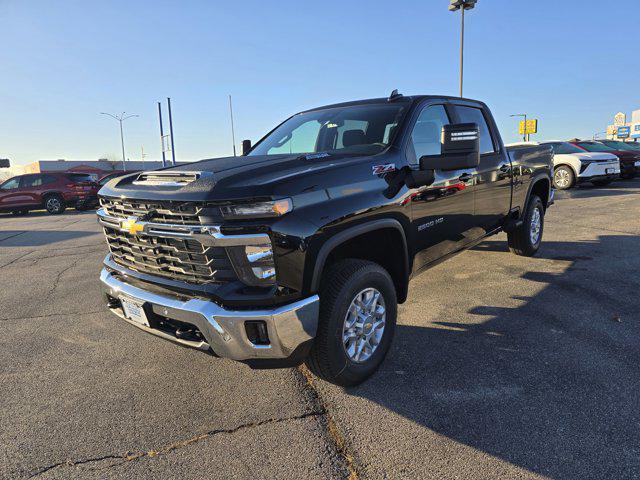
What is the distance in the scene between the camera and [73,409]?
9.02ft

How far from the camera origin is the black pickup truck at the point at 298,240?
91.4 inches

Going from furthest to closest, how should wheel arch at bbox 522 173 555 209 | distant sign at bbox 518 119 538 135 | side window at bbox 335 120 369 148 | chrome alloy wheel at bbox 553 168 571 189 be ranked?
1. distant sign at bbox 518 119 538 135
2. chrome alloy wheel at bbox 553 168 571 189
3. wheel arch at bbox 522 173 555 209
4. side window at bbox 335 120 369 148

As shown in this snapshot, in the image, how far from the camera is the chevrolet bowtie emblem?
2662 millimetres

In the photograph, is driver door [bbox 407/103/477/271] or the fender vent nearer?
the fender vent

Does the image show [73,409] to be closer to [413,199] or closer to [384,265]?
[384,265]

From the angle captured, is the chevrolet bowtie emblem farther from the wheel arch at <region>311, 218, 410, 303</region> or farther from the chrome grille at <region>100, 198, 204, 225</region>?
the wheel arch at <region>311, 218, 410, 303</region>

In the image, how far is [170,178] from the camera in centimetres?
274

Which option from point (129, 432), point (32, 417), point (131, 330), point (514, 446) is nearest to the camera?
point (514, 446)

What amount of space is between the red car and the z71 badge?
1654 centimetres

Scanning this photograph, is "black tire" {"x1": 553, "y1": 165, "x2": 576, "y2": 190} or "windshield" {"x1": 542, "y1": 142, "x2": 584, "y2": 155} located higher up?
"windshield" {"x1": 542, "y1": 142, "x2": 584, "y2": 155}

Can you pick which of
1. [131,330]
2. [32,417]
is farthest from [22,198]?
[32,417]

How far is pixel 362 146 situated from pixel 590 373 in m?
2.20

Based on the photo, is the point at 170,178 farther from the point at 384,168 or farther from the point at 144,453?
the point at 144,453

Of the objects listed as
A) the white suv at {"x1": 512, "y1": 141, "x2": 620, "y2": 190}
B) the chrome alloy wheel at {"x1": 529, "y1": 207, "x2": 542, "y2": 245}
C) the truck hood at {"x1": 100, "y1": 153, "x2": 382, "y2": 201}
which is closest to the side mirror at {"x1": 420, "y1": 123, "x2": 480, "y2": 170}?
the truck hood at {"x1": 100, "y1": 153, "x2": 382, "y2": 201}
